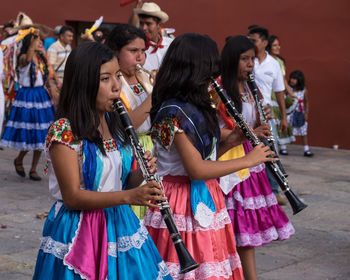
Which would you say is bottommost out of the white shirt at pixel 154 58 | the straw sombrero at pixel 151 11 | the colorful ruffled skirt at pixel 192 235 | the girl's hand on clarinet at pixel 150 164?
the colorful ruffled skirt at pixel 192 235

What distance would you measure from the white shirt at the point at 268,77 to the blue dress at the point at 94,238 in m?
4.64

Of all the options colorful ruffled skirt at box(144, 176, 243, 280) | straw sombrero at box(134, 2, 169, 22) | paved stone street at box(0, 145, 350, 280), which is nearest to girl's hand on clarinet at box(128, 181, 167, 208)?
colorful ruffled skirt at box(144, 176, 243, 280)

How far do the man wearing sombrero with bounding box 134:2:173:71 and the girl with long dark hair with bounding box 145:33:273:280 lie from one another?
2.46 metres

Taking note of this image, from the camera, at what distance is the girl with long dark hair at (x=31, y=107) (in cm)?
842

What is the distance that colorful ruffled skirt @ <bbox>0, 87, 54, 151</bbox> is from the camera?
27.8 ft

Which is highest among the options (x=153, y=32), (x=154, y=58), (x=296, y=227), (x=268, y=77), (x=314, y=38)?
(x=153, y=32)

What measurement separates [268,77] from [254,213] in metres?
3.23

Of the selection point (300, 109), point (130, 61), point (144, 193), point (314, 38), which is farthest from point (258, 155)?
point (314, 38)

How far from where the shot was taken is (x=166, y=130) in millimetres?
3352

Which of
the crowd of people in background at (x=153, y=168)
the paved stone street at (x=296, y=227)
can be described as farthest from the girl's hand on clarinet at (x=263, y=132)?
the paved stone street at (x=296, y=227)

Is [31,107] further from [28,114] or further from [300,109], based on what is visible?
[300,109]

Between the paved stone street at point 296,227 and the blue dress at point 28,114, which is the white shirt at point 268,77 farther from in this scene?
the blue dress at point 28,114

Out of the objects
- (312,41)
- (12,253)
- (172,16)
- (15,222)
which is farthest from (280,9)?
(12,253)

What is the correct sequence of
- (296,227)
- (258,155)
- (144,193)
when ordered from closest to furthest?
(144,193) < (258,155) < (296,227)
